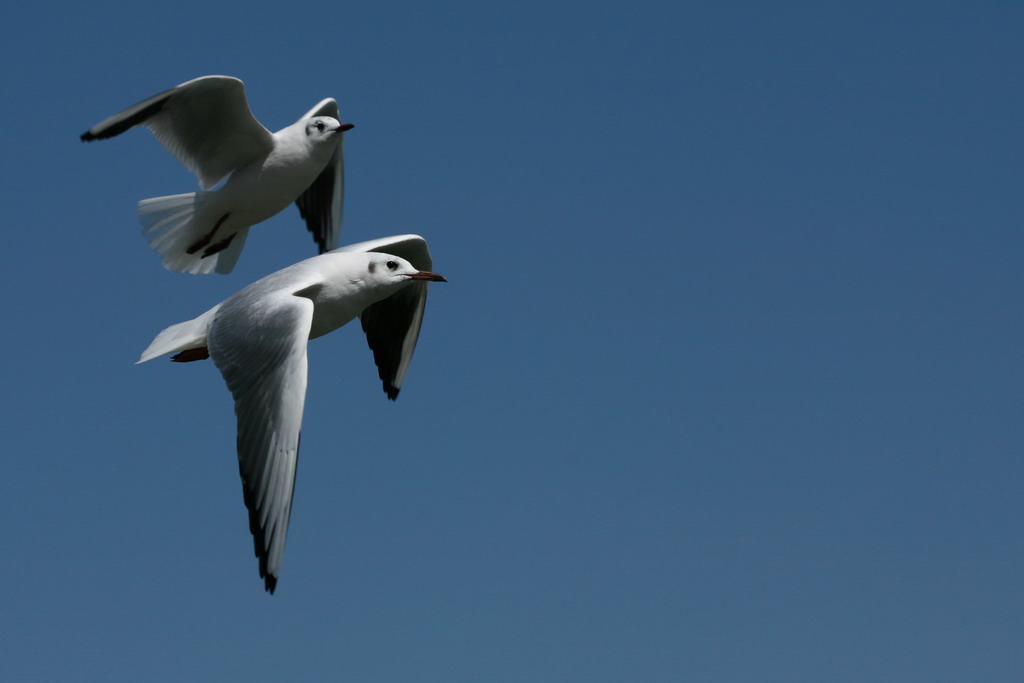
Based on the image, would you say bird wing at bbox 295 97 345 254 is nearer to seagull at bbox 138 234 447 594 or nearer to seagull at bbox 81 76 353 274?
seagull at bbox 81 76 353 274

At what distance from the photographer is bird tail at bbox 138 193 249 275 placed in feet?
25.8

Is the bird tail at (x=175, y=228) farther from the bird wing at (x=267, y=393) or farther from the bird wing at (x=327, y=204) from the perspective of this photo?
the bird wing at (x=267, y=393)

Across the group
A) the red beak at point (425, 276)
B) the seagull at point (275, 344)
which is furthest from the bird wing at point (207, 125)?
the red beak at point (425, 276)

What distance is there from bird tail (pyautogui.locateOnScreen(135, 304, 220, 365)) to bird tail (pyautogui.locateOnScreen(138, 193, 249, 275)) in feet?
3.03

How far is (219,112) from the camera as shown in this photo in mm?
7688

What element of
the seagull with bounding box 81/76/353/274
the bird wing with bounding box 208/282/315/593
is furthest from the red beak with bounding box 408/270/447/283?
the seagull with bounding box 81/76/353/274

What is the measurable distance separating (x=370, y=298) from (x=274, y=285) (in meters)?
0.51

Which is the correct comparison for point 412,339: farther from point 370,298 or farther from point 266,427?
point 266,427

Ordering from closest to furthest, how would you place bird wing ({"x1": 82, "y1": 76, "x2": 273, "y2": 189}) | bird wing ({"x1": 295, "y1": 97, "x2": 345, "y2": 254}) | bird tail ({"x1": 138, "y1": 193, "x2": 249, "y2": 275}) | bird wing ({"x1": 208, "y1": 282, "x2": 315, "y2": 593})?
1. bird wing ({"x1": 208, "y1": 282, "x2": 315, "y2": 593})
2. bird wing ({"x1": 82, "y1": 76, "x2": 273, "y2": 189})
3. bird tail ({"x1": 138, "y1": 193, "x2": 249, "y2": 275})
4. bird wing ({"x1": 295, "y1": 97, "x2": 345, "y2": 254})

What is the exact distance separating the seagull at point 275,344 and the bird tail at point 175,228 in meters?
0.92

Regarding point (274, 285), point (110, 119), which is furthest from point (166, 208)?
point (274, 285)

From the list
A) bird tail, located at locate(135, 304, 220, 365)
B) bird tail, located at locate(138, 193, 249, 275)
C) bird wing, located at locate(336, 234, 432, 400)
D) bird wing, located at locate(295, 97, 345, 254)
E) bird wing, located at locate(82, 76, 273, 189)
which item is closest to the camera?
bird tail, located at locate(135, 304, 220, 365)

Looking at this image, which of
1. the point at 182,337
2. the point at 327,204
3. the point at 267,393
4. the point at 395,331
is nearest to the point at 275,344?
the point at 267,393

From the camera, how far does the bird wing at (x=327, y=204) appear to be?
29.8ft
